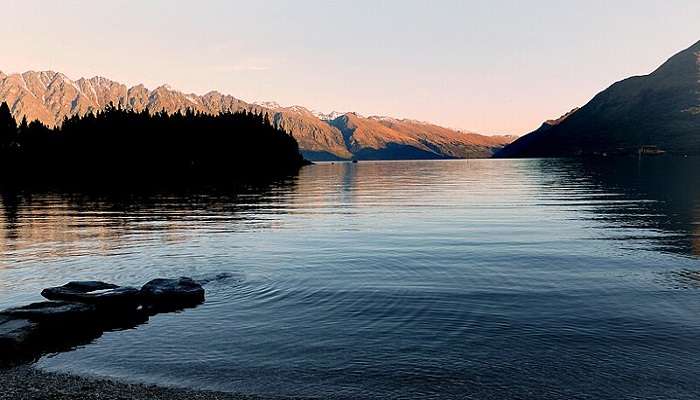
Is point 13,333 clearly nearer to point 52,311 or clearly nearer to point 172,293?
point 52,311

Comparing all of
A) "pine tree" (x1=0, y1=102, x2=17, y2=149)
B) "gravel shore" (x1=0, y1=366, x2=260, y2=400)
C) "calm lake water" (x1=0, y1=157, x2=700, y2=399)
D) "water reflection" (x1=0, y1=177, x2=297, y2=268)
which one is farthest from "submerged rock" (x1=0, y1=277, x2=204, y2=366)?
"pine tree" (x1=0, y1=102, x2=17, y2=149)

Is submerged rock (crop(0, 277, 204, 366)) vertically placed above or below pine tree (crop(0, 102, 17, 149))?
below

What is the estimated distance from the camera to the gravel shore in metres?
15.2

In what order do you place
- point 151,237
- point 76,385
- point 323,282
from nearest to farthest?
point 76,385
point 323,282
point 151,237

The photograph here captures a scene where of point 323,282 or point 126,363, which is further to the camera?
point 323,282

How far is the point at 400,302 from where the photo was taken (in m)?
25.6

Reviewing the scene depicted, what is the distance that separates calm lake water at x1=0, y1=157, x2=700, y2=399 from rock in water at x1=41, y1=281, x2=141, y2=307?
2099 millimetres

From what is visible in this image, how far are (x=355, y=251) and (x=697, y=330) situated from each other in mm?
22840

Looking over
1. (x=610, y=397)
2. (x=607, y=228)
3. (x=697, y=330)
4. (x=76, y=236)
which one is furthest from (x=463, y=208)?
(x=610, y=397)

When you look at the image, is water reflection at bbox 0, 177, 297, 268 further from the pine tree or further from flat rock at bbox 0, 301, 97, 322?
the pine tree

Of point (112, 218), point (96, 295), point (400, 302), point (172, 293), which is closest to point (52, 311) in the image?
point (96, 295)

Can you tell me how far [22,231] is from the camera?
170 feet

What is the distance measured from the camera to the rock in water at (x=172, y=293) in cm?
2597

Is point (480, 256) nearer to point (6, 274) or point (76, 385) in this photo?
point (76, 385)
